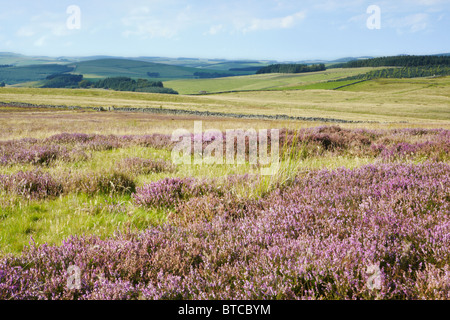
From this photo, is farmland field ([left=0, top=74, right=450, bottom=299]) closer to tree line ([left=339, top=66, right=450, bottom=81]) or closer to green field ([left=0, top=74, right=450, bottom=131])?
green field ([left=0, top=74, right=450, bottom=131])

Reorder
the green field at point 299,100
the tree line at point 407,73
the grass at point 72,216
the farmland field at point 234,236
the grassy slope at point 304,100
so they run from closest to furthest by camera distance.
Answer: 1. the farmland field at point 234,236
2. the grass at point 72,216
3. the green field at point 299,100
4. the grassy slope at point 304,100
5. the tree line at point 407,73

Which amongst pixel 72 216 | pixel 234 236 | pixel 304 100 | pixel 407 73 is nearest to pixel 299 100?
pixel 304 100

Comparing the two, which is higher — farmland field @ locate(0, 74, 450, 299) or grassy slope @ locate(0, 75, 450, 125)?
grassy slope @ locate(0, 75, 450, 125)

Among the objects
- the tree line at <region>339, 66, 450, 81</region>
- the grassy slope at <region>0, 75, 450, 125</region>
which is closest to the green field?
the grassy slope at <region>0, 75, 450, 125</region>

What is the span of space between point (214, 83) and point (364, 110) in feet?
411

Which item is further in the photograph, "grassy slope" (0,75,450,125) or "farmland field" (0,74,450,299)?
"grassy slope" (0,75,450,125)

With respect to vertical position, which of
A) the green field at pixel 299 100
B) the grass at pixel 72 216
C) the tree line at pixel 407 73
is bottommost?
the grass at pixel 72 216

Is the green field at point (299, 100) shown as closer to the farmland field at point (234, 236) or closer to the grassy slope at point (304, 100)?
the grassy slope at point (304, 100)

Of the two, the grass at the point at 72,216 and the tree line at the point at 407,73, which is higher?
the tree line at the point at 407,73

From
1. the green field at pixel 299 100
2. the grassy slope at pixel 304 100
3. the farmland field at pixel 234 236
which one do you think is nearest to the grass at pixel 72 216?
the farmland field at pixel 234 236

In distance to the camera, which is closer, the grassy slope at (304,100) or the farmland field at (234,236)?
the farmland field at (234,236)

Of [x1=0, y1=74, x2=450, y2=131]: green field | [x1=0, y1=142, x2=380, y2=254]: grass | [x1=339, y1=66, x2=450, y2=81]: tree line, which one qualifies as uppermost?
[x1=339, y1=66, x2=450, y2=81]: tree line

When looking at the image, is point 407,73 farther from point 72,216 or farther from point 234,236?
point 72,216
